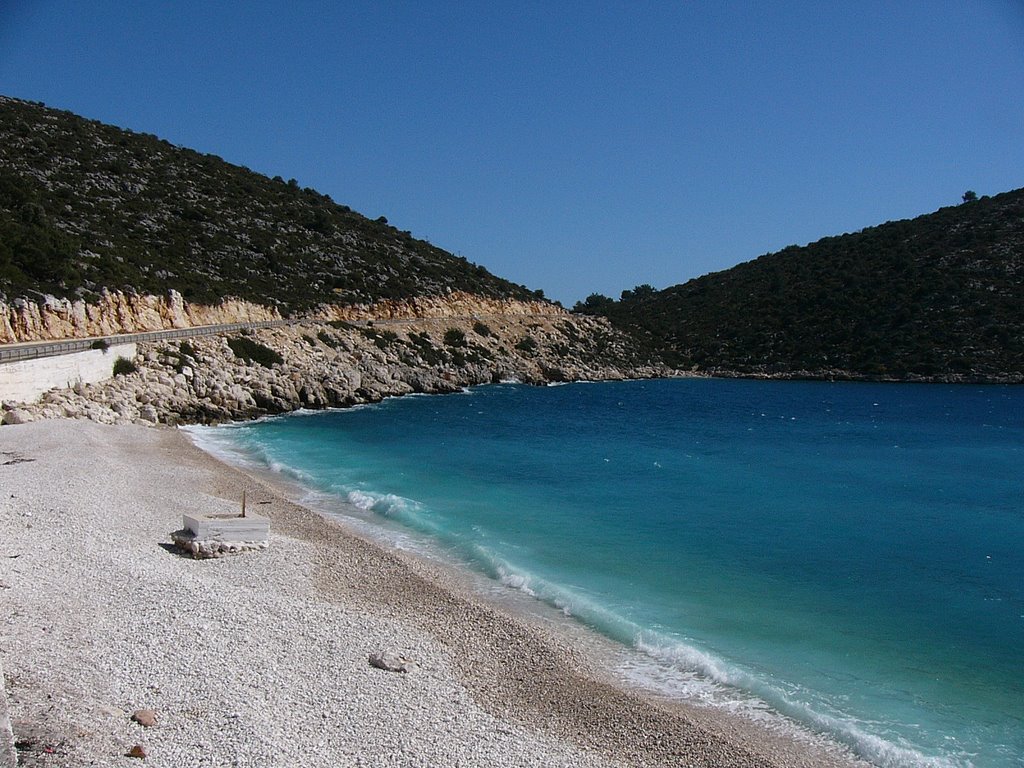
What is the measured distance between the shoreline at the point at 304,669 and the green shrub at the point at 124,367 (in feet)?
66.3

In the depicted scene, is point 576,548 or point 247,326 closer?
point 576,548

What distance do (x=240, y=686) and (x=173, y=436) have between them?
2342 centimetres

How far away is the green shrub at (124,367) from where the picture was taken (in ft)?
113

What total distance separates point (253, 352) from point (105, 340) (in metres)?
9.35

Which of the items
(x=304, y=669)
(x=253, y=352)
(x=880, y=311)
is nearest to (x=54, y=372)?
(x=253, y=352)

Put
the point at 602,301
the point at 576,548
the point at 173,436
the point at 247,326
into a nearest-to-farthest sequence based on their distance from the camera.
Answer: the point at 576,548 → the point at 173,436 → the point at 247,326 → the point at 602,301

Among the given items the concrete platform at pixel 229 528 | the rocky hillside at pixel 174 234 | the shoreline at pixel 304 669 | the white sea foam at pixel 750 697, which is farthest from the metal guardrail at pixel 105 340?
the white sea foam at pixel 750 697

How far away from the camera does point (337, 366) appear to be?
1924 inches

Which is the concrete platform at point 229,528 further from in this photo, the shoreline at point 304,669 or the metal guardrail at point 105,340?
the metal guardrail at point 105,340

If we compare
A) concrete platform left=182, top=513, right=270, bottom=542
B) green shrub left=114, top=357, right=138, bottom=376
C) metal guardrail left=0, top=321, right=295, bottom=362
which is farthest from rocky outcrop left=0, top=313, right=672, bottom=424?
concrete platform left=182, top=513, right=270, bottom=542

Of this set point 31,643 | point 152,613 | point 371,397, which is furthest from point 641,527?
point 371,397

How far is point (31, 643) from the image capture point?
934cm

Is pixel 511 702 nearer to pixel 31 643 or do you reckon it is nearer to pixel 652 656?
pixel 652 656

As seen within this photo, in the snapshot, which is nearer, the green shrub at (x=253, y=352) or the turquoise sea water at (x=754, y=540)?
the turquoise sea water at (x=754, y=540)
